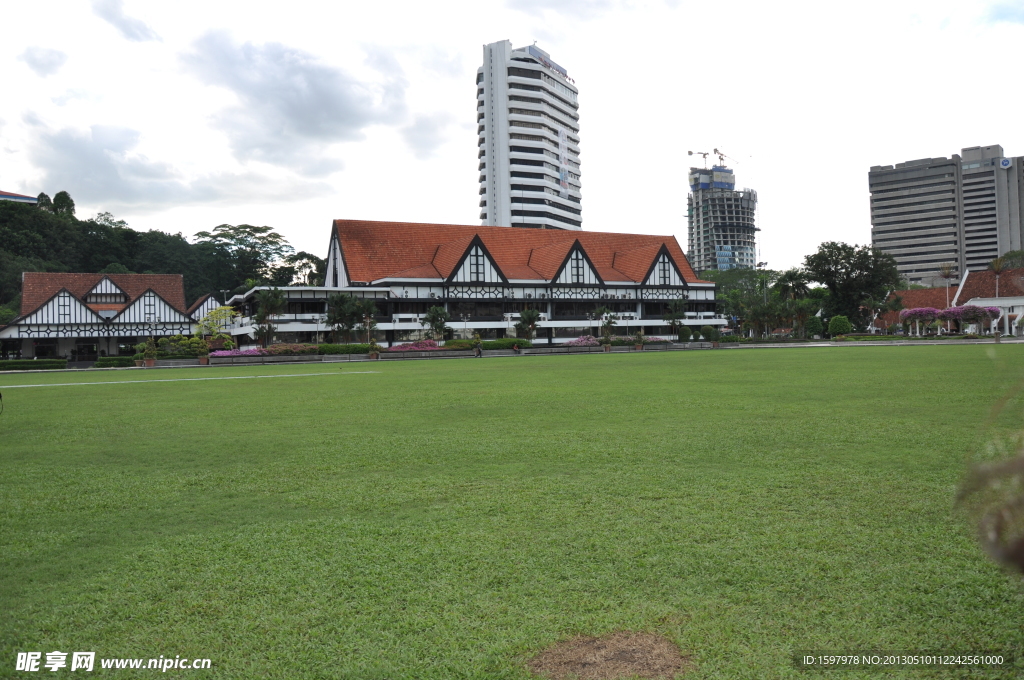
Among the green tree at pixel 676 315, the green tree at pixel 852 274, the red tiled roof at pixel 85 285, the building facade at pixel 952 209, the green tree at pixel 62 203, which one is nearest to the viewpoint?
the red tiled roof at pixel 85 285

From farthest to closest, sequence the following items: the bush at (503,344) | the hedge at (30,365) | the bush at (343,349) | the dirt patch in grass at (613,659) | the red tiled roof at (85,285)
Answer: the red tiled roof at (85,285) → the bush at (503,344) → the bush at (343,349) → the hedge at (30,365) → the dirt patch in grass at (613,659)

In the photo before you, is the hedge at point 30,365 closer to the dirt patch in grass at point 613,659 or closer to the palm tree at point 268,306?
the palm tree at point 268,306

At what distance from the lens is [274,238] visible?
95.4 m

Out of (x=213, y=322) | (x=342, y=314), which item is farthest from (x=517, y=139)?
(x=213, y=322)

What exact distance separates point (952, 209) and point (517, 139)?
12574 centimetres

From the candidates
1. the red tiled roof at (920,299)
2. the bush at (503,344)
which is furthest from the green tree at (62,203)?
the red tiled roof at (920,299)

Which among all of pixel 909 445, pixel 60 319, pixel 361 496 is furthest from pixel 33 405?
pixel 60 319

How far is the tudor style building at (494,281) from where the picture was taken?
6738 centimetres

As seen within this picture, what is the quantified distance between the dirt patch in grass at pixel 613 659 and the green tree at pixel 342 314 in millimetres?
56681

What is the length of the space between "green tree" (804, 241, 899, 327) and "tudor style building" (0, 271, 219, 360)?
6755 cm

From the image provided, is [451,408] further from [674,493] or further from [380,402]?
[674,493]

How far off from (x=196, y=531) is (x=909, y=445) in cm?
777

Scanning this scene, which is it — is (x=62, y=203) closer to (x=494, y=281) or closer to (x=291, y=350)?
(x=494, y=281)

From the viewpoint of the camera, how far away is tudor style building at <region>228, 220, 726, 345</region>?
221 feet
